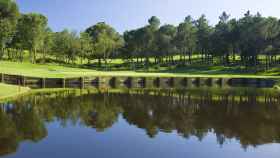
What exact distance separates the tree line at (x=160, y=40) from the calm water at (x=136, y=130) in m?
64.3

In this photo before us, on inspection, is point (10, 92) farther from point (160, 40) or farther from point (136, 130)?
point (160, 40)

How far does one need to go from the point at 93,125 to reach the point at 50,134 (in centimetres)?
458

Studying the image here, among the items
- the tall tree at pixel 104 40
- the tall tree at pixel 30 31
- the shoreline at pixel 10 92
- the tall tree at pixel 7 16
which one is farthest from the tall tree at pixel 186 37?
the shoreline at pixel 10 92

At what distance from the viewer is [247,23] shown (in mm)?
118000

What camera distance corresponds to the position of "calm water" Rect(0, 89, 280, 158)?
20.3 m

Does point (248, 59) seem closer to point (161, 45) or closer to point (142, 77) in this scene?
point (161, 45)

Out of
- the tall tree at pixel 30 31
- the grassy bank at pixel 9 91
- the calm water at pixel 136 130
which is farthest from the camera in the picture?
the tall tree at pixel 30 31

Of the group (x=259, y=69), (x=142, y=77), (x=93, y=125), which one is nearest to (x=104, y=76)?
(x=142, y=77)

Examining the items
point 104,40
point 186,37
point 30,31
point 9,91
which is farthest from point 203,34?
point 9,91

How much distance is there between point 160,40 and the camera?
435 feet

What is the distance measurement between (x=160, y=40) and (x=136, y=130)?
354ft

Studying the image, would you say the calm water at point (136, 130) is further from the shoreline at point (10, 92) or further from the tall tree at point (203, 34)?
the tall tree at point (203, 34)

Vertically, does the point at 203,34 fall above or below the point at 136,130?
above

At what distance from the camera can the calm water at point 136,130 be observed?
20328 mm
